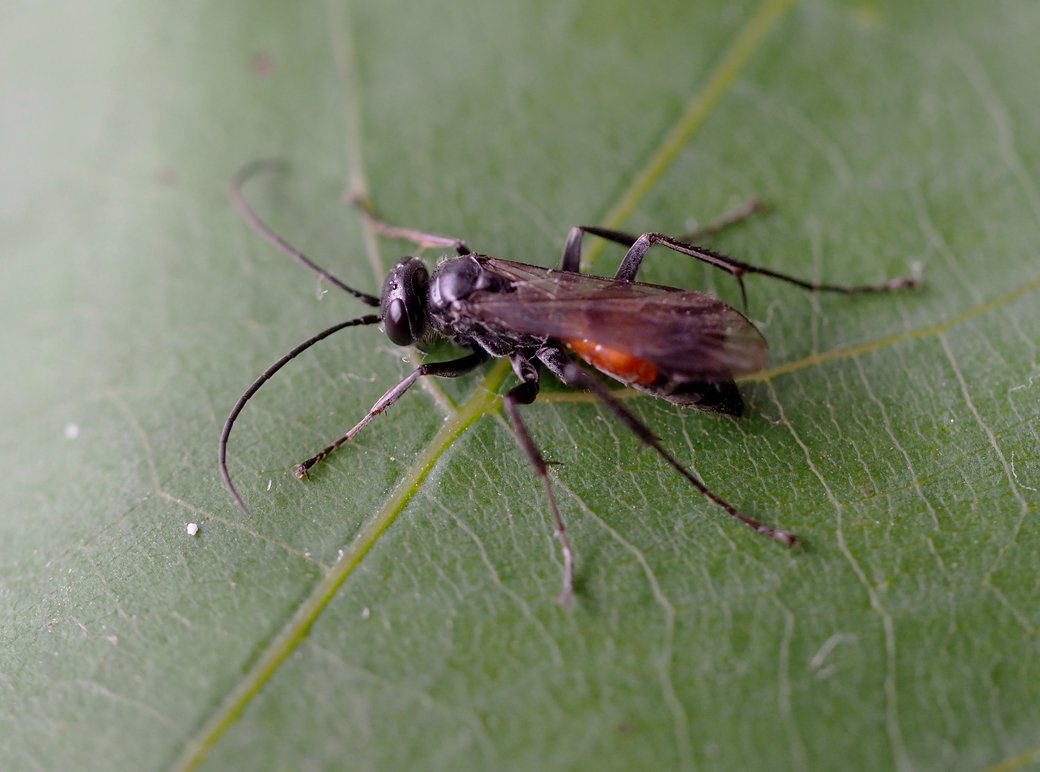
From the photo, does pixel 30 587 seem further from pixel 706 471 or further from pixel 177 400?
pixel 706 471

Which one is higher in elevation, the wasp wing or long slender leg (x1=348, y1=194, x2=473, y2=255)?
Result: long slender leg (x1=348, y1=194, x2=473, y2=255)

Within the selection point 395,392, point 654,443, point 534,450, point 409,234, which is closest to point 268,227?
point 409,234

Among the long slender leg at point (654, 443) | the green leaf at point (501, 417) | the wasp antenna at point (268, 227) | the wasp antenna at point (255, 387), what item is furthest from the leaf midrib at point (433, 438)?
the wasp antenna at point (255, 387)

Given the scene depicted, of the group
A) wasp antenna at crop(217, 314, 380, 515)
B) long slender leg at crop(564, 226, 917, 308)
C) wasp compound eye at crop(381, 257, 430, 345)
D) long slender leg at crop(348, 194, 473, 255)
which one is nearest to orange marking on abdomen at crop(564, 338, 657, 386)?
long slender leg at crop(564, 226, 917, 308)

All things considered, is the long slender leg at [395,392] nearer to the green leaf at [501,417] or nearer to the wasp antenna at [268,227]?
the green leaf at [501,417]

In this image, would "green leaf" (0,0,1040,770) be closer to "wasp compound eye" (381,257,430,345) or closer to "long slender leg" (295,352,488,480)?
"long slender leg" (295,352,488,480)

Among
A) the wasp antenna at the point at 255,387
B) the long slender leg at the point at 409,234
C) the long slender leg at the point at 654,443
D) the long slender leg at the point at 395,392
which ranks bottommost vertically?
the long slender leg at the point at 654,443

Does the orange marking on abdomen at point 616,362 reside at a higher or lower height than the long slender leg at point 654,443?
higher
